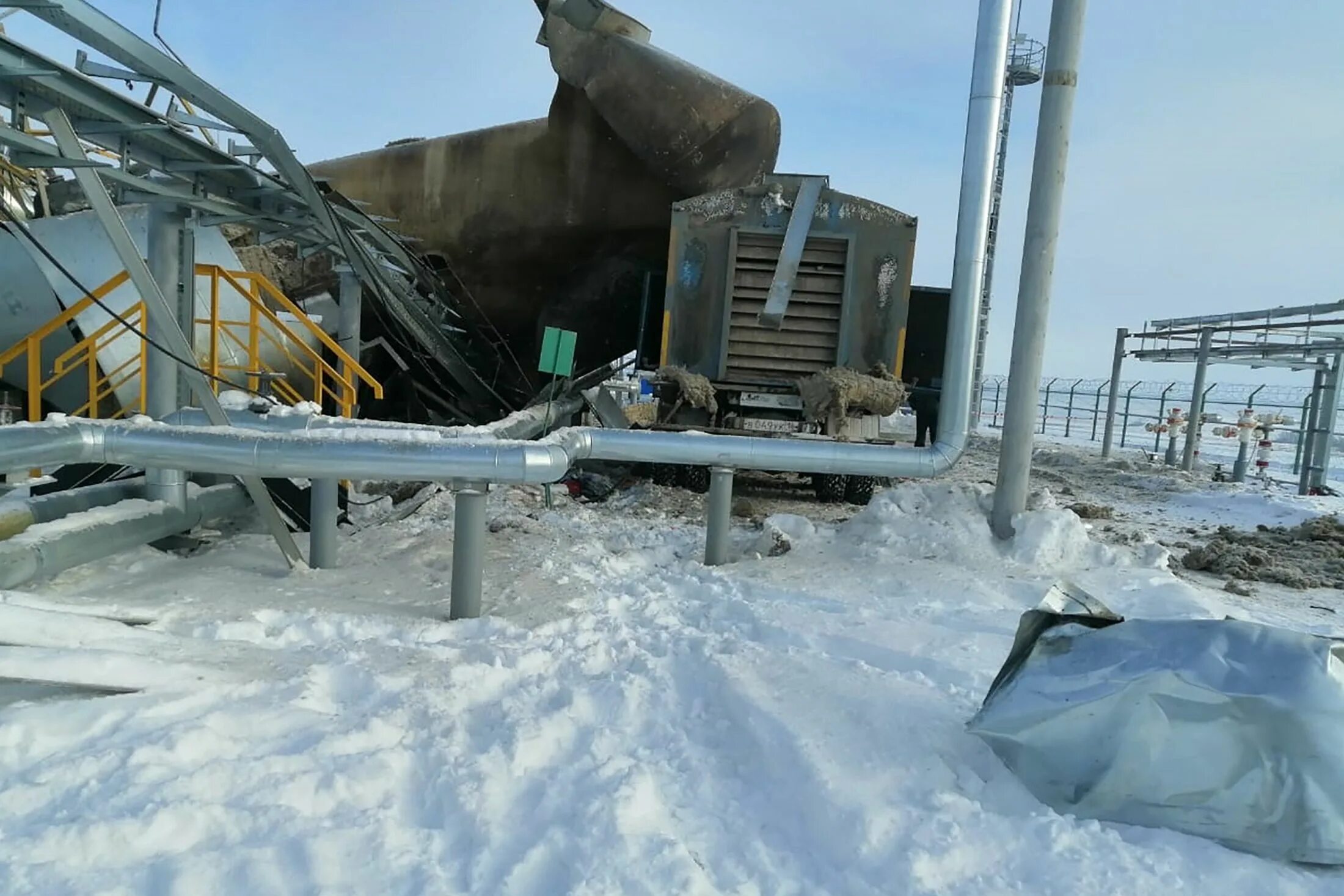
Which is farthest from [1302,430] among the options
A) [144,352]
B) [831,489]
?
[144,352]

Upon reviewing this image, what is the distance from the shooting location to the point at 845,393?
7.75 meters

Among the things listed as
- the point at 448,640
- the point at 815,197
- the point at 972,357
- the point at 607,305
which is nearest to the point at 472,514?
the point at 448,640

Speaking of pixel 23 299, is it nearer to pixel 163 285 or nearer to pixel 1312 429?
pixel 163 285

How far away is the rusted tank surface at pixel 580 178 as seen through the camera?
479 inches

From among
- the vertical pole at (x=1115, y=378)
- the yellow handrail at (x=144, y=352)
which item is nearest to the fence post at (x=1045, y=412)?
the vertical pole at (x=1115, y=378)

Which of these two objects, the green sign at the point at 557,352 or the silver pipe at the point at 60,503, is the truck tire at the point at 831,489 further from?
the silver pipe at the point at 60,503

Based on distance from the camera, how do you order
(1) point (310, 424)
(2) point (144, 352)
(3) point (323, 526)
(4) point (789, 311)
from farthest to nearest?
(4) point (789, 311), (2) point (144, 352), (1) point (310, 424), (3) point (323, 526)

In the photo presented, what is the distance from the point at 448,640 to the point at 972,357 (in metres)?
4.50

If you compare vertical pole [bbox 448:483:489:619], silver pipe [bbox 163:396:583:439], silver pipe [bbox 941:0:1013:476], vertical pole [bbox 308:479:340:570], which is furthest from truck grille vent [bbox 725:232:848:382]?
vertical pole [bbox 448:483:489:619]

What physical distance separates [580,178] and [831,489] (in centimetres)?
742

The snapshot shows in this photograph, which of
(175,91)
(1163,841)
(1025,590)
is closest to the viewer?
(1163,841)

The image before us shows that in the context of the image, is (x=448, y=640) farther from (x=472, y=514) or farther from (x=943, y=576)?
(x=943, y=576)

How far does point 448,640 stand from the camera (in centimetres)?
407

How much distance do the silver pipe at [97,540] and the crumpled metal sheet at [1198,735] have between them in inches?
175
